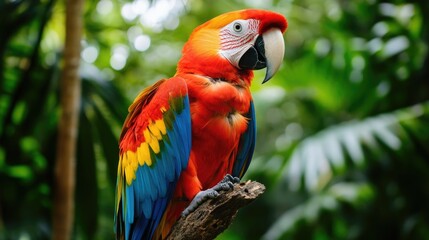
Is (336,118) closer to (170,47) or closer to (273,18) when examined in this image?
(170,47)

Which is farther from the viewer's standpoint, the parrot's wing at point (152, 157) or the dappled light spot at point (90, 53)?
the dappled light spot at point (90, 53)

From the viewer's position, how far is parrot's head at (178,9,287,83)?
1.14 metres

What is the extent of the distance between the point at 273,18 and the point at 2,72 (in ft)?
4.05

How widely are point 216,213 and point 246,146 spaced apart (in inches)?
9.8

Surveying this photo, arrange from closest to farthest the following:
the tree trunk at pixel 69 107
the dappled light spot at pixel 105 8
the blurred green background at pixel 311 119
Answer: the tree trunk at pixel 69 107, the blurred green background at pixel 311 119, the dappled light spot at pixel 105 8

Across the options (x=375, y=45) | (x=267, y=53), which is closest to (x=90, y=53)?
(x=375, y=45)

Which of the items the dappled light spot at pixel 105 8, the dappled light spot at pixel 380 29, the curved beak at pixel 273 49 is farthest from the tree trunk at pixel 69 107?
the dappled light spot at pixel 380 29

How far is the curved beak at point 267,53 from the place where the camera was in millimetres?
1144

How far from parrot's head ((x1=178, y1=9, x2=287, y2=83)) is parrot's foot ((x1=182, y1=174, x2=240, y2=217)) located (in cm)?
21

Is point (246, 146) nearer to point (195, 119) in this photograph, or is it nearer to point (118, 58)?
point (195, 119)

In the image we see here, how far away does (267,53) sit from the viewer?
3.76 ft

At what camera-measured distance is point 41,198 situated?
2.35 m

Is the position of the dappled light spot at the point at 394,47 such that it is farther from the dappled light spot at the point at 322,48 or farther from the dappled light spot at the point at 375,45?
the dappled light spot at the point at 322,48

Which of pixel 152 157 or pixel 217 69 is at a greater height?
pixel 217 69
